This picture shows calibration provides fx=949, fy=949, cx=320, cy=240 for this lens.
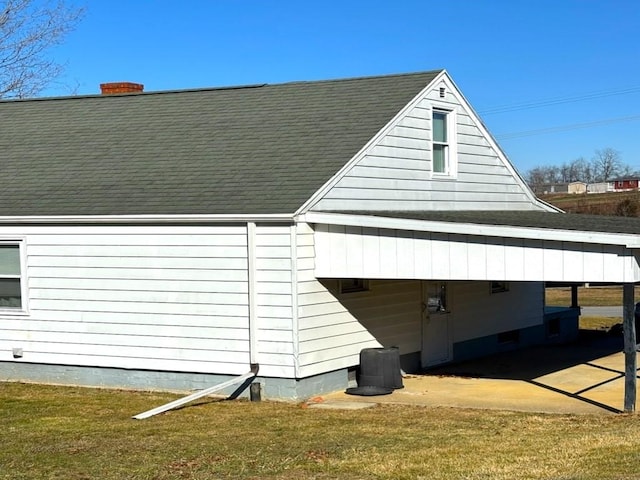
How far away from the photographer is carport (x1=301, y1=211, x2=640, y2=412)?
1179 cm

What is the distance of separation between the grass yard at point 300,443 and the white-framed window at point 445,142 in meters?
5.82

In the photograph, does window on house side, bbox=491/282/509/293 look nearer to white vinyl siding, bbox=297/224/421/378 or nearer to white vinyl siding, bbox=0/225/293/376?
white vinyl siding, bbox=297/224/421/378

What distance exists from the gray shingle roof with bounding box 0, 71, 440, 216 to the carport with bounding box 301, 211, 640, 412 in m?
0.99

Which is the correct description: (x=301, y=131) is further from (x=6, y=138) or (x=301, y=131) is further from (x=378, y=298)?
(x=6, y=138)

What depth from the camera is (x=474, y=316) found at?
18250mm

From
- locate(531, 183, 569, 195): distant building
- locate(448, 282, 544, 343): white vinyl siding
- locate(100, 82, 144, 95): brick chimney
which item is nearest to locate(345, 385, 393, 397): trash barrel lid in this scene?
locate(448, 282, 544, 343): white vinyl siding

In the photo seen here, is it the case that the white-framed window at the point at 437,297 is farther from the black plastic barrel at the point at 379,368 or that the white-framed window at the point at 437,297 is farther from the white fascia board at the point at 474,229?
the white fascia board at the point at 474,229

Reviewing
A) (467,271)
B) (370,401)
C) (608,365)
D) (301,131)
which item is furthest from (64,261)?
(608,365)

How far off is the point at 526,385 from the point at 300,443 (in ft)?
19.3

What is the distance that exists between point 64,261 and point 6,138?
478 centimetres

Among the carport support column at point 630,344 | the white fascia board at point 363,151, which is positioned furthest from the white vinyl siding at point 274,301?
the carport support column at point 630,344

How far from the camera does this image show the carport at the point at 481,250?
11789mm

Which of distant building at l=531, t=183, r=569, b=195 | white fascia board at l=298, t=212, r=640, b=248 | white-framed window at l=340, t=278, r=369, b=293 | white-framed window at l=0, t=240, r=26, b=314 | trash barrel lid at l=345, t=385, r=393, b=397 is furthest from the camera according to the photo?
distant building at l=531, t=183, r=569, b=195

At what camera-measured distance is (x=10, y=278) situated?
50.4ft
